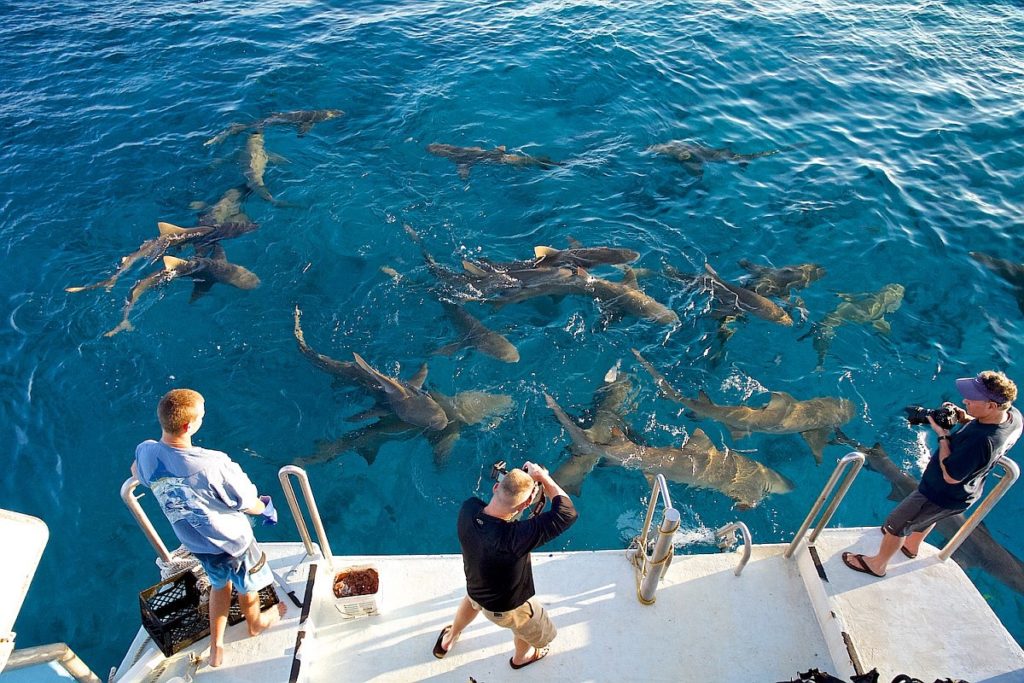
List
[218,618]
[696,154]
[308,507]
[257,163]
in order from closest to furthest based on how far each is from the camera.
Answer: [218,618] < [308,507] < [257,163] < [696,154]

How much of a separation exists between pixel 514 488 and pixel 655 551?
1530 millimetres

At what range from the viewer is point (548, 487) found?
4.44 metres

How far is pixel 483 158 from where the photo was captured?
1349cm

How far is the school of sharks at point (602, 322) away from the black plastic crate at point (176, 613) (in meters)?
3.32

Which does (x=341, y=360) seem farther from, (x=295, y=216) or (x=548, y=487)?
(x=548, y=487)

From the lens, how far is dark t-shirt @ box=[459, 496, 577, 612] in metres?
4.14

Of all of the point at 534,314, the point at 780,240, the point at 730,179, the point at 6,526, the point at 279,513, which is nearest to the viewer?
the point at 6,526

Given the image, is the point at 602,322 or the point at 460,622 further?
the point at 602,322

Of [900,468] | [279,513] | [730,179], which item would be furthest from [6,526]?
[730,179]

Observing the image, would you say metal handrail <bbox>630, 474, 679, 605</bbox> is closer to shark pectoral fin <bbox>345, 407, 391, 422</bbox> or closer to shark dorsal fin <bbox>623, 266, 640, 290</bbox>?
shark pectoral fin <bbox>345, 407, 391, 422</bbox>

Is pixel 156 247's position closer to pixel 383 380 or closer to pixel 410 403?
pixel 383 380

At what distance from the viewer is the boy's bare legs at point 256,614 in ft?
16.1

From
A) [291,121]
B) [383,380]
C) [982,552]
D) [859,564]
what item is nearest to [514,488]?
[859,564]

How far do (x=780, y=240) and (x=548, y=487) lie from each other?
31.2 feet
